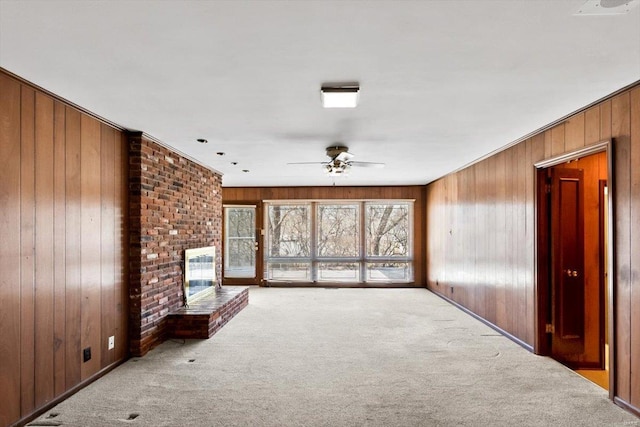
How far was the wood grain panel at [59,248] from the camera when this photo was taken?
9.65 feet

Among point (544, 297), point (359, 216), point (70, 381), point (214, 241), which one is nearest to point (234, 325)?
point (214, 241)

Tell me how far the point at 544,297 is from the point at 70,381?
456 cm

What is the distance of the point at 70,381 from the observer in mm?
3113

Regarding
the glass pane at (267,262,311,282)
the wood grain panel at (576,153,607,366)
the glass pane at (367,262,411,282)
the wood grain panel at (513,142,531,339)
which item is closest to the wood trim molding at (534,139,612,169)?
the wood grain panel at (513,142,531,339)

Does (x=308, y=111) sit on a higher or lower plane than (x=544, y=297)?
higher

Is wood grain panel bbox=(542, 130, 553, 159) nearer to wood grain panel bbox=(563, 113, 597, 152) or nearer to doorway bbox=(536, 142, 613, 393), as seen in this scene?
doorway bbox=(536, 142, 613, 393)

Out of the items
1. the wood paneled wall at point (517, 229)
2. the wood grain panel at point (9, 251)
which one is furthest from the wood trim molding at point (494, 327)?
the wood grain panel at point (9, 251)

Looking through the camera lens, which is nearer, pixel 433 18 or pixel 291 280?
pixel 433 18

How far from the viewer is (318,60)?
230cm

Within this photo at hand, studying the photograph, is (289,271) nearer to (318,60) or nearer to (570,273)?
(570,273)

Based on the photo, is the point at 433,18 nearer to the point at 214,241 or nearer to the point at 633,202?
the point at 633,202

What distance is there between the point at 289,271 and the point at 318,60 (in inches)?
282

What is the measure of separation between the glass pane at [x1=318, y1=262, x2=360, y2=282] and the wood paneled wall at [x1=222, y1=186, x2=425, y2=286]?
1413 millimetres

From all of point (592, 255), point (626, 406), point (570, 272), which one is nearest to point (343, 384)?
point (626, 406)
